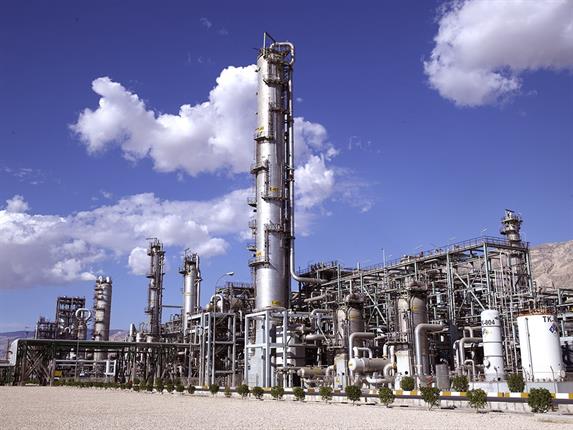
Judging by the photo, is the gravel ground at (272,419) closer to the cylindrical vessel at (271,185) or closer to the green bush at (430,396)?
the green bush at (430,396)

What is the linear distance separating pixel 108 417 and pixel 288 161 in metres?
41.7

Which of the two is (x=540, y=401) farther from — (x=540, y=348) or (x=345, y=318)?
(x=345, y=318)

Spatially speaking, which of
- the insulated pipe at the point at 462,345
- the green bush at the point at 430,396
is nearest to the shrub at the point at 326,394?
the green bush at the point at 430,396

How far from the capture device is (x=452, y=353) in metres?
53.0

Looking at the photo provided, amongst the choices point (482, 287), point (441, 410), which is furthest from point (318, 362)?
point (441, 410)

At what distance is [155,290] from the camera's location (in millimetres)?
91000

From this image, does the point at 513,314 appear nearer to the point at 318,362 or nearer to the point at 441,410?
the point at 318,362

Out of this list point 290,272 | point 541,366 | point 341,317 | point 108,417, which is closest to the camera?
point 108,417

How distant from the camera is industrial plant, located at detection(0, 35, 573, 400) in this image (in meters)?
44.8

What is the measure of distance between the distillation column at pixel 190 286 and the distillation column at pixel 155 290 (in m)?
7.94

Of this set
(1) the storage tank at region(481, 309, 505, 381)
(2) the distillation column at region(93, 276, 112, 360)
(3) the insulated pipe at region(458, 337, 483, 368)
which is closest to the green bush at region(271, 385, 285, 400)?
(1) the storage tank at region(481, 309, 505, 381)

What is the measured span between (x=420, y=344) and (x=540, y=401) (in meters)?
23.3

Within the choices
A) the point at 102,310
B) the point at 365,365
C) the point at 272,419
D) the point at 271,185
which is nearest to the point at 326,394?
the point at 365,365

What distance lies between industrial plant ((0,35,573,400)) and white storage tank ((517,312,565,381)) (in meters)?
0.06
